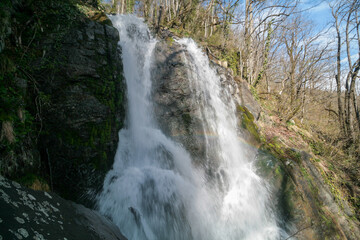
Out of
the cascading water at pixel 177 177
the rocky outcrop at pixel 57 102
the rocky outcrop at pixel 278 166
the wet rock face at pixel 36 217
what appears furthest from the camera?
the rocky outcrop at pixel 278 166

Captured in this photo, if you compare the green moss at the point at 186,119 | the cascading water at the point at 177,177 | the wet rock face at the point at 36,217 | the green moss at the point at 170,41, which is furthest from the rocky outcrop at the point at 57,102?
the green moss at the point at 170,41

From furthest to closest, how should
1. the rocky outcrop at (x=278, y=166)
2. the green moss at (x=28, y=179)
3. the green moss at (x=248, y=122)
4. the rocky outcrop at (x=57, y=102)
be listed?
1. the green moss at (x=248, y=122)
2. the rocky outcrop at (x=278, y=166)
3. the rocky outcrop at (x=57, y=102)
4. the green moss at (x=28, y=179)

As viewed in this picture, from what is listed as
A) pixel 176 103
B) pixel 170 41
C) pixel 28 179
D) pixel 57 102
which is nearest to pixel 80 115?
pixel 57 102

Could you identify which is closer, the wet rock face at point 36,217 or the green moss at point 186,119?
the wet rock face at point 36,217

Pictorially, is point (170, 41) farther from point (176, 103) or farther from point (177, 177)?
point (177, 177)

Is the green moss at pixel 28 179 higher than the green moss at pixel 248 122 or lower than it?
lower

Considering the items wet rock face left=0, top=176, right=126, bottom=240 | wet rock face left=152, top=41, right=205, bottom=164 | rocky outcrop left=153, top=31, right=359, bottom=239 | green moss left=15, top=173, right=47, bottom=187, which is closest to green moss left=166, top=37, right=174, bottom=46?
rocky outcrop left=153, top=31, right=359, bottom=239

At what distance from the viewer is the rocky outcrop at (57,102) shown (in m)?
2.93

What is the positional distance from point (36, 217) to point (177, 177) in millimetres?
4214

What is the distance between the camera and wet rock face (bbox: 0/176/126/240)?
141cm

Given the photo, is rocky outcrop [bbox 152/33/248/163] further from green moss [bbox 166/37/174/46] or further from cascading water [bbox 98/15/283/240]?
cascading water [bbox 98/15/283/240]

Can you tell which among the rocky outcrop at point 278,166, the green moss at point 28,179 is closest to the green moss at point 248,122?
the rocky outcrop at point 278,166

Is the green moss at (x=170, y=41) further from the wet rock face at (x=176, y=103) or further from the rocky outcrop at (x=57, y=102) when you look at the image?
the rocky outcrop at (x=57, y=102)

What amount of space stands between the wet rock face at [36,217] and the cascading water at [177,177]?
178cm
